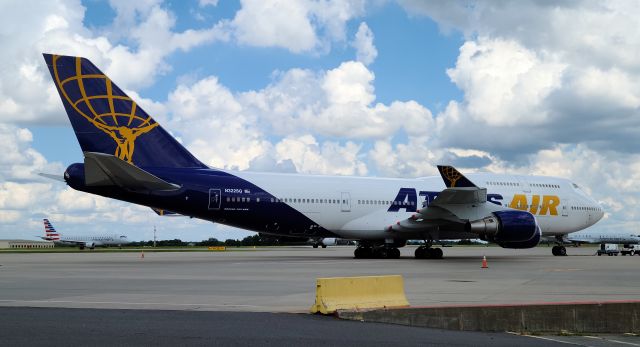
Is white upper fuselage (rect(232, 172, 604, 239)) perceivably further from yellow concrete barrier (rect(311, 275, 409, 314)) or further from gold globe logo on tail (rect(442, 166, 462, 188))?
yellow concrete barrier (rect(311, 275, 409, 314))

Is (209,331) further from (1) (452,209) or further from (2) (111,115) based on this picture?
(1) (452,209)

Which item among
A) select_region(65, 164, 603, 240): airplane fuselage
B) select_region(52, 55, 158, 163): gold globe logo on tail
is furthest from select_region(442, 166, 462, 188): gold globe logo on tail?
select_region(52, 55, 158, 163): gold globe logo on tail

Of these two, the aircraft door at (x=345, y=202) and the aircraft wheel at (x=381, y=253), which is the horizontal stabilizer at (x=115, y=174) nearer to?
the aircraft door at (x=345, y=202)

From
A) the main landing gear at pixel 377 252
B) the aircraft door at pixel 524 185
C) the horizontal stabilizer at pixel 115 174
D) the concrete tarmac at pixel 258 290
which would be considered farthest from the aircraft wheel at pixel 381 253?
the concrete tarmac at pixel 258 290

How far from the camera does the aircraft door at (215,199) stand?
94.5 feet

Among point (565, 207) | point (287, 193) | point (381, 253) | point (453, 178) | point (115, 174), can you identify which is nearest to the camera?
point (115, 174)

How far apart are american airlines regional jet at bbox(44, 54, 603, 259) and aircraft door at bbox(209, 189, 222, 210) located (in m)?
0.04

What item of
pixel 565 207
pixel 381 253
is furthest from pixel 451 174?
pixel 565 207

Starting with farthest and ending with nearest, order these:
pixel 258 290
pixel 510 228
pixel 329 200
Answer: pixel 329 200 < pixel 510 228 < pixel 258 290

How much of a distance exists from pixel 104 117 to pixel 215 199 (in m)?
5.72

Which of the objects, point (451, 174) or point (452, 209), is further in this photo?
point (452, 209)

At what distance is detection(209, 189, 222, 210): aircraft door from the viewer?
94.5 feet

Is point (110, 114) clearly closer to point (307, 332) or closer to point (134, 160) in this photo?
point (134, 160)

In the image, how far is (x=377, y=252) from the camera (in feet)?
114
